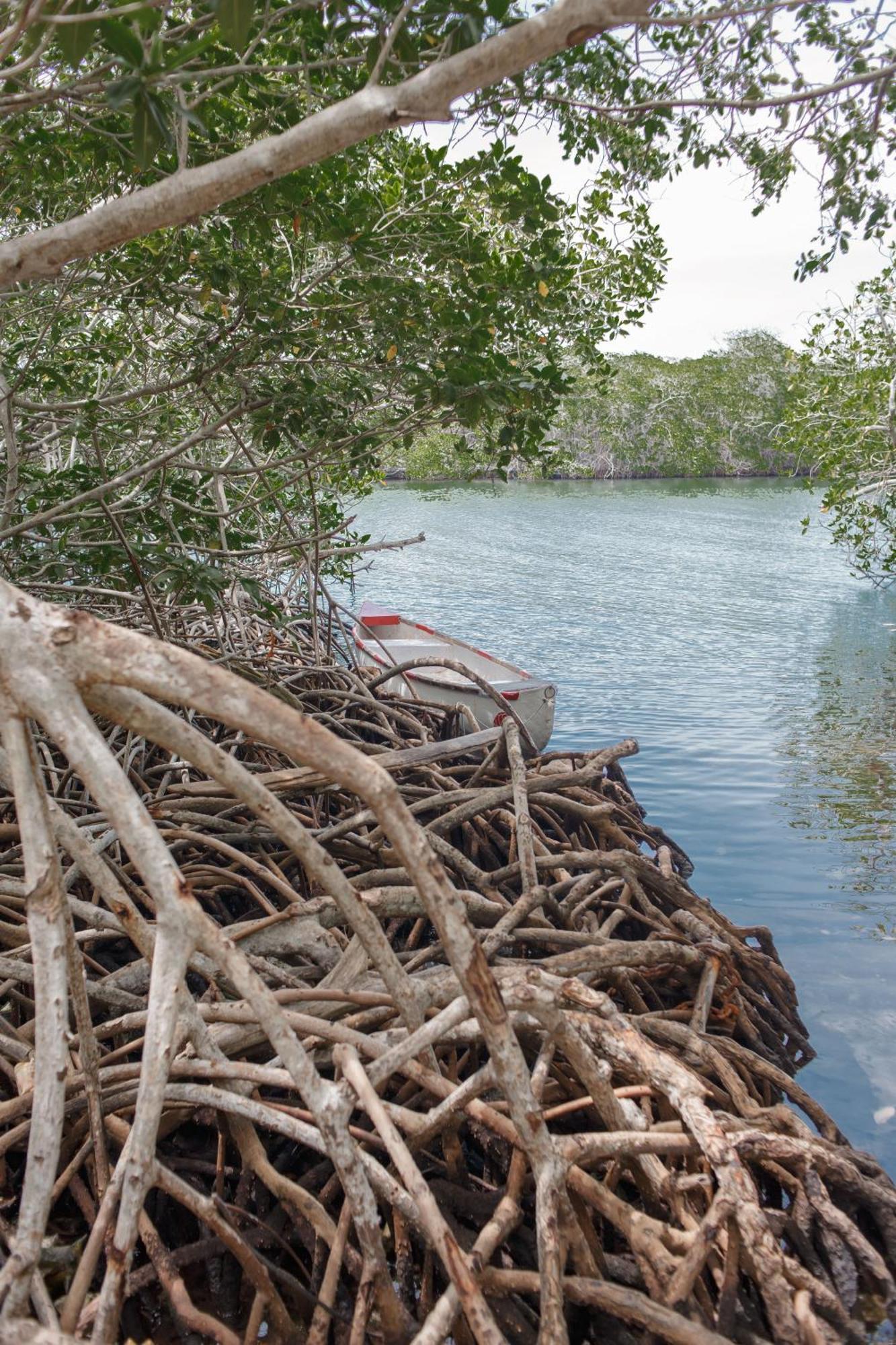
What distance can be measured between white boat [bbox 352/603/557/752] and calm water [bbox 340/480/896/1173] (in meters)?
1.11

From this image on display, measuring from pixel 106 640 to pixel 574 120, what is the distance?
4.14 meters

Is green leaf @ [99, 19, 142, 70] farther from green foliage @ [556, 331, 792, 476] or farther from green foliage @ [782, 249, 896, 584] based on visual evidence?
green foliage @ [556, 331, 792, 476]

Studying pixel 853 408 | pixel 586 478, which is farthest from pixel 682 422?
pixel 853 408

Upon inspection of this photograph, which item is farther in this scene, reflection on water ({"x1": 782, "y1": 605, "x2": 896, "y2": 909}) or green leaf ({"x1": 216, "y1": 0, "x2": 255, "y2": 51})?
reflection on water ({"x1": 782, "y1": 605, "x2": 896, "y2": 909})

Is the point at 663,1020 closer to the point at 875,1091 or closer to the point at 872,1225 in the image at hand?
the point at 872,1225

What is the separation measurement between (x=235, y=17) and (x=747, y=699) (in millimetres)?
11372

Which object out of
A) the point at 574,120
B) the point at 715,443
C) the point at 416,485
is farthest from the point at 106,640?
the point at 715,443

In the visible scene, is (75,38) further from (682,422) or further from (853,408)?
(682,422)

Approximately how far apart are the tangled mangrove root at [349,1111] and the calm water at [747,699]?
2.30 metres

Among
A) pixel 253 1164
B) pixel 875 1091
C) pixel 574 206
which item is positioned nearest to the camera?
pixel 253 1164

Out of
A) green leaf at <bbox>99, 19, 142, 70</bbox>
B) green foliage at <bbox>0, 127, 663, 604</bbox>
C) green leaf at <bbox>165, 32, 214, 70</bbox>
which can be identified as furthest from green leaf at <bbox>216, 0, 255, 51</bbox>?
green foliage at <bbox>0, 127, 663, 604</bbox>

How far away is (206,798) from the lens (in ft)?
14.6

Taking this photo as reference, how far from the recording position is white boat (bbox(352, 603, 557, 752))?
8852 millimetres

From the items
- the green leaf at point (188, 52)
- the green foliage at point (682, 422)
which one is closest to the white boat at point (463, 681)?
the green leaf at point (188, 52)
